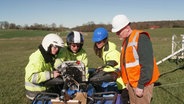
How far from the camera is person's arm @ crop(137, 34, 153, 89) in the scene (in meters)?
4.73

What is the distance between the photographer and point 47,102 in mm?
5211

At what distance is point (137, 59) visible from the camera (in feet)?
15.8

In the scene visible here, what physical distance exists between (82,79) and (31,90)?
3.50 feet

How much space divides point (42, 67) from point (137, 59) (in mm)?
1698

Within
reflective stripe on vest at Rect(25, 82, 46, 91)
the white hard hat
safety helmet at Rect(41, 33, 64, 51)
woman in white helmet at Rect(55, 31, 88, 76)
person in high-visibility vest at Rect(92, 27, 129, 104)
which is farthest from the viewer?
person in high-visibility vest at Rect(92, 27, 129, 104)

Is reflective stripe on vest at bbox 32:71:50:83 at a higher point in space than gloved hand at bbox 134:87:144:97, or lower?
higher

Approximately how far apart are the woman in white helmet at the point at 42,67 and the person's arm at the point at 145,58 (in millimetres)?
1338

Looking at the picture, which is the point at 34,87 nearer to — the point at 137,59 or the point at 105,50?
the point at 105,50

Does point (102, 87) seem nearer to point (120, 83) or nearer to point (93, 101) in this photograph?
point (120, 83)

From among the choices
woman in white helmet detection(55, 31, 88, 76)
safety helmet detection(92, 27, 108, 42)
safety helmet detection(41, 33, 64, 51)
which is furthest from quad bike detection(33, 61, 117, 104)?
safety helmet detection(92, 27, 108, 42)

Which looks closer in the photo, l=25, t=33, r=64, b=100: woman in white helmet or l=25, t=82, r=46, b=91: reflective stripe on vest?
l=25, t=33, r=64, b=100: woman in white helmet

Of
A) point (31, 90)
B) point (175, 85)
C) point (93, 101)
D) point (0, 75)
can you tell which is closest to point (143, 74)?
point (93, 101)

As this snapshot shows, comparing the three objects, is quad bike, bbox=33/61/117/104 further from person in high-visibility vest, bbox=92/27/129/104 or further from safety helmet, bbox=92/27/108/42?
safety helmet, bbox=92/27/108/42

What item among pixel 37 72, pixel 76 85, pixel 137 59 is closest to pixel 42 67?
pixel 37 72
